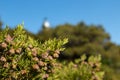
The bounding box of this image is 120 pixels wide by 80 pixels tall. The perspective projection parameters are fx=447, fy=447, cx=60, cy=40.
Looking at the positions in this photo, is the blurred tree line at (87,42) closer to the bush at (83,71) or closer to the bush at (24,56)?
the bush at (83,71)

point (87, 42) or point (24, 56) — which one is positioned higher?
point (87, 42)

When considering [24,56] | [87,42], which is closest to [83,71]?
[24,56]

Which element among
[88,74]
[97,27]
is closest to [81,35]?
[97,27]

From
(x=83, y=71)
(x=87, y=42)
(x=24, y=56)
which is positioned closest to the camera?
(x=24, y=56)

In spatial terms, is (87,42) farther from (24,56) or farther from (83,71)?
(24,56)

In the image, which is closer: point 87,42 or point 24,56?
point 24,56

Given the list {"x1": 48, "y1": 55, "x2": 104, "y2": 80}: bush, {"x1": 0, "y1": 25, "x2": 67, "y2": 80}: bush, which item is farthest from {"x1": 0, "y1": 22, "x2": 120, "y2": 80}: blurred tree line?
{"x1": 0, "y1": 25, "x2": 67, "y2": 80}: bush

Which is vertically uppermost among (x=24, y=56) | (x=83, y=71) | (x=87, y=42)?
(x=87, y=42)

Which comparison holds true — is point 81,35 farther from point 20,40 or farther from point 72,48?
point 20,40
